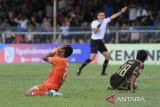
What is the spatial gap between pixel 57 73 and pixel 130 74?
72.2 inches

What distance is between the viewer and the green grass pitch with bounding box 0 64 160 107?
14303 mm

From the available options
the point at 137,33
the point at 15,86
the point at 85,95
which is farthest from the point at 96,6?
the point at 85,95

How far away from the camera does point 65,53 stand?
15.9 metres

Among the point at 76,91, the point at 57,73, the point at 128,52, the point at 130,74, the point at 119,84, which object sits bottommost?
the point at 128,52

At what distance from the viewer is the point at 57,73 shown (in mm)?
15969

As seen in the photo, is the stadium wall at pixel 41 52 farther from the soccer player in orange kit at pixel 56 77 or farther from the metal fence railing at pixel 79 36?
the soccer player in orange kit at pixel 56 77

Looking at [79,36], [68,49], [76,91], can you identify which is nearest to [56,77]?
[68,49]

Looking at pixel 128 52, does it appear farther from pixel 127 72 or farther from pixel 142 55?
pixel 142 55

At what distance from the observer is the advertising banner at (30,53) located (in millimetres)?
32469

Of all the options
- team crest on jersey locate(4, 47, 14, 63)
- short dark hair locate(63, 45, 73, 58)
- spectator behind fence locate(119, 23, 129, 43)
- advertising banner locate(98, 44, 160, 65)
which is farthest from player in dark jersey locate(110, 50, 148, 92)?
team crest on jersey locate(4, 47, 14, 63)

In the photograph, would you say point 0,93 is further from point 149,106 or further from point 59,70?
point 149,106

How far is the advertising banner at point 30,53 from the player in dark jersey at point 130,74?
15.5 m

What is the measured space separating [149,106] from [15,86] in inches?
259

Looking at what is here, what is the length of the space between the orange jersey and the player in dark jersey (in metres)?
1.51
